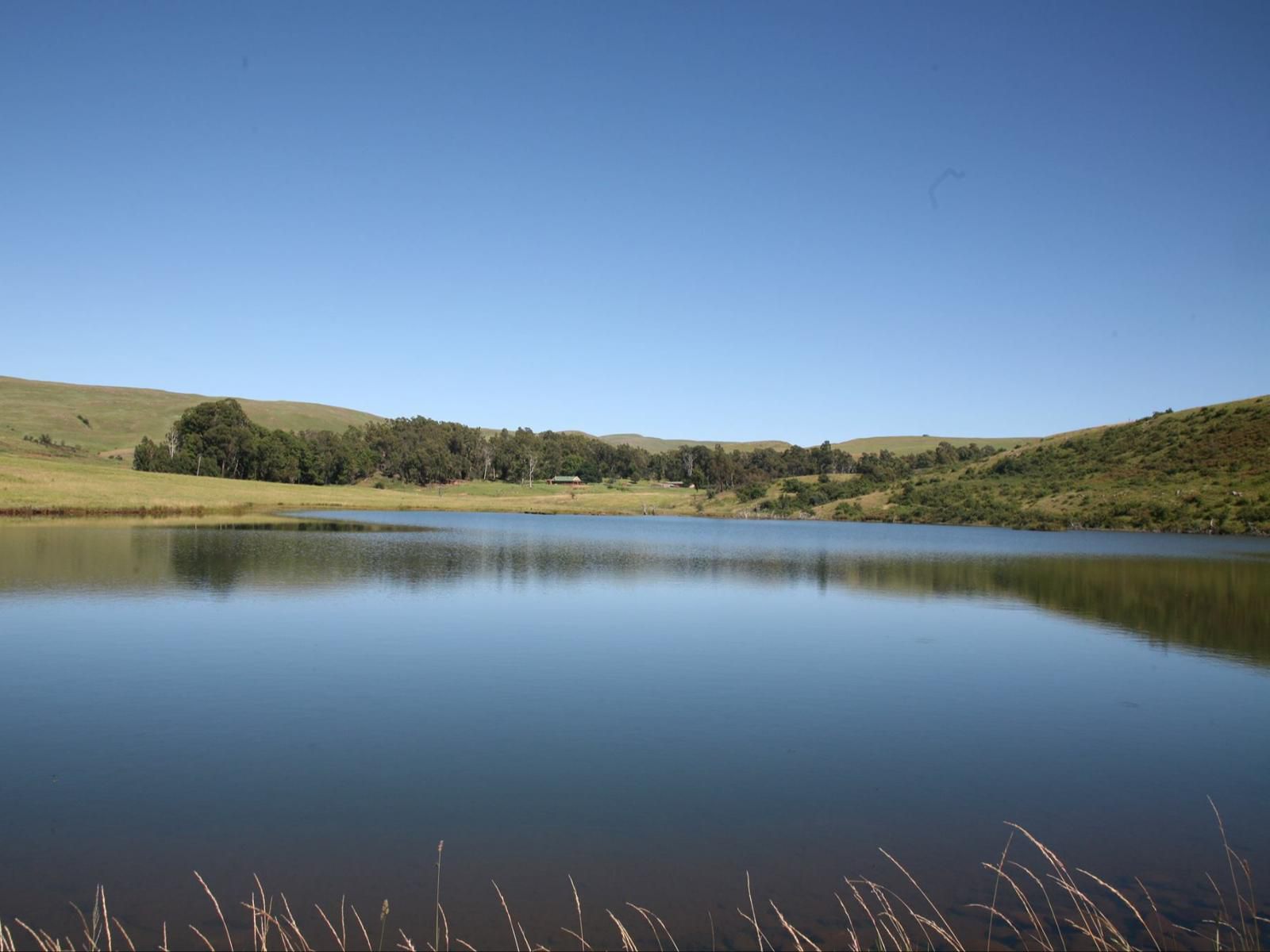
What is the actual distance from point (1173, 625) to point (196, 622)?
2784cm

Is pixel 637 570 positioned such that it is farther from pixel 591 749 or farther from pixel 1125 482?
pixel 1125 482

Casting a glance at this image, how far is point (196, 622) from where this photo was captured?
22.8m

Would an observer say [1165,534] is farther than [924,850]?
Yes

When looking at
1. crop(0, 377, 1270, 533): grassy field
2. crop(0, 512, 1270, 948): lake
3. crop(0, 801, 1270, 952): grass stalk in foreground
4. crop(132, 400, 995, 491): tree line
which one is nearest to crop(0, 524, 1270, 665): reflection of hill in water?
crop(0, 512, 1270, 948): lake

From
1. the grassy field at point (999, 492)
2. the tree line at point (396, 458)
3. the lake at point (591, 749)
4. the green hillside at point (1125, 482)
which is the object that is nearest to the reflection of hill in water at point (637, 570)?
the lake at point (591, 749)

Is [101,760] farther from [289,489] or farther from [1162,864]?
[289,489]

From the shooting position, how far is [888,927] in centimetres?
820

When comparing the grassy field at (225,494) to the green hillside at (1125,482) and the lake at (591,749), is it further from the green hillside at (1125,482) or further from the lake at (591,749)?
the lake at (591,749)

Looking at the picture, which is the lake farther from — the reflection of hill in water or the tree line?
the tree line

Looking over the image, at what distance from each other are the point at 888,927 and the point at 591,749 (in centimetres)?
563

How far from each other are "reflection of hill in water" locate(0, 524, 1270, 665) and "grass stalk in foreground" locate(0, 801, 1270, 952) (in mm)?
17165

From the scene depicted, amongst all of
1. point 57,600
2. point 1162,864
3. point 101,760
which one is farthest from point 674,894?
point 57,600

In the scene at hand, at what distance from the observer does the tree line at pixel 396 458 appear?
129250mm

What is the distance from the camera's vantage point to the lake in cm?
874
